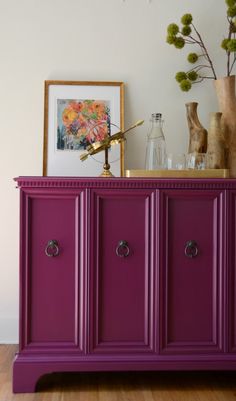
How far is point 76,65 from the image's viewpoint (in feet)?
8.60

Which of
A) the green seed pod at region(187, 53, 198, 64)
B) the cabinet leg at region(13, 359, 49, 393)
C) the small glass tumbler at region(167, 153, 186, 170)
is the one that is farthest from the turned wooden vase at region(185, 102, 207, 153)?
the cabinet leg at region(13, 359, 49, 393)

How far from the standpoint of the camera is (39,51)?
103 inches

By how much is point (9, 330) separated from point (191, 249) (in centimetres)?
113

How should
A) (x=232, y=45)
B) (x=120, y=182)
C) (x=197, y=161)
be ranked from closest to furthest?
(x=120, y=182), (x=197, y=161), (x=232, y=45)

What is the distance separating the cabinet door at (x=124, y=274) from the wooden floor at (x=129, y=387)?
0.18 metres

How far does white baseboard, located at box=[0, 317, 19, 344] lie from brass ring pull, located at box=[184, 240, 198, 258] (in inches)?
41.8

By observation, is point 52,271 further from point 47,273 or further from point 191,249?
point 191,249

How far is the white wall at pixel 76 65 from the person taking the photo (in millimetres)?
2613

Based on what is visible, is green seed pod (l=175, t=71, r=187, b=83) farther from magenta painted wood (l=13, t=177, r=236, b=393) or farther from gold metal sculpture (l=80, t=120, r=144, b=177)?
magenta painted wood (l=13, t=177, r=236, b=393)

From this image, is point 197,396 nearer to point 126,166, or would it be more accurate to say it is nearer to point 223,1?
point 126,166

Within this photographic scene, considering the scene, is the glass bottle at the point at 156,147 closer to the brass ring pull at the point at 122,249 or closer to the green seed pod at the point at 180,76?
the green seed pod at the point at 180,76

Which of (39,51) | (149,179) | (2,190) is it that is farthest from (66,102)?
(149,179)

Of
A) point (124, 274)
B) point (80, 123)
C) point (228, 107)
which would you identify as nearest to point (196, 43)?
point (228, 107)

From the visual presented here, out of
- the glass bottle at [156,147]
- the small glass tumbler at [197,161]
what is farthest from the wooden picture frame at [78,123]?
the small glass tumbler at [197,161]
